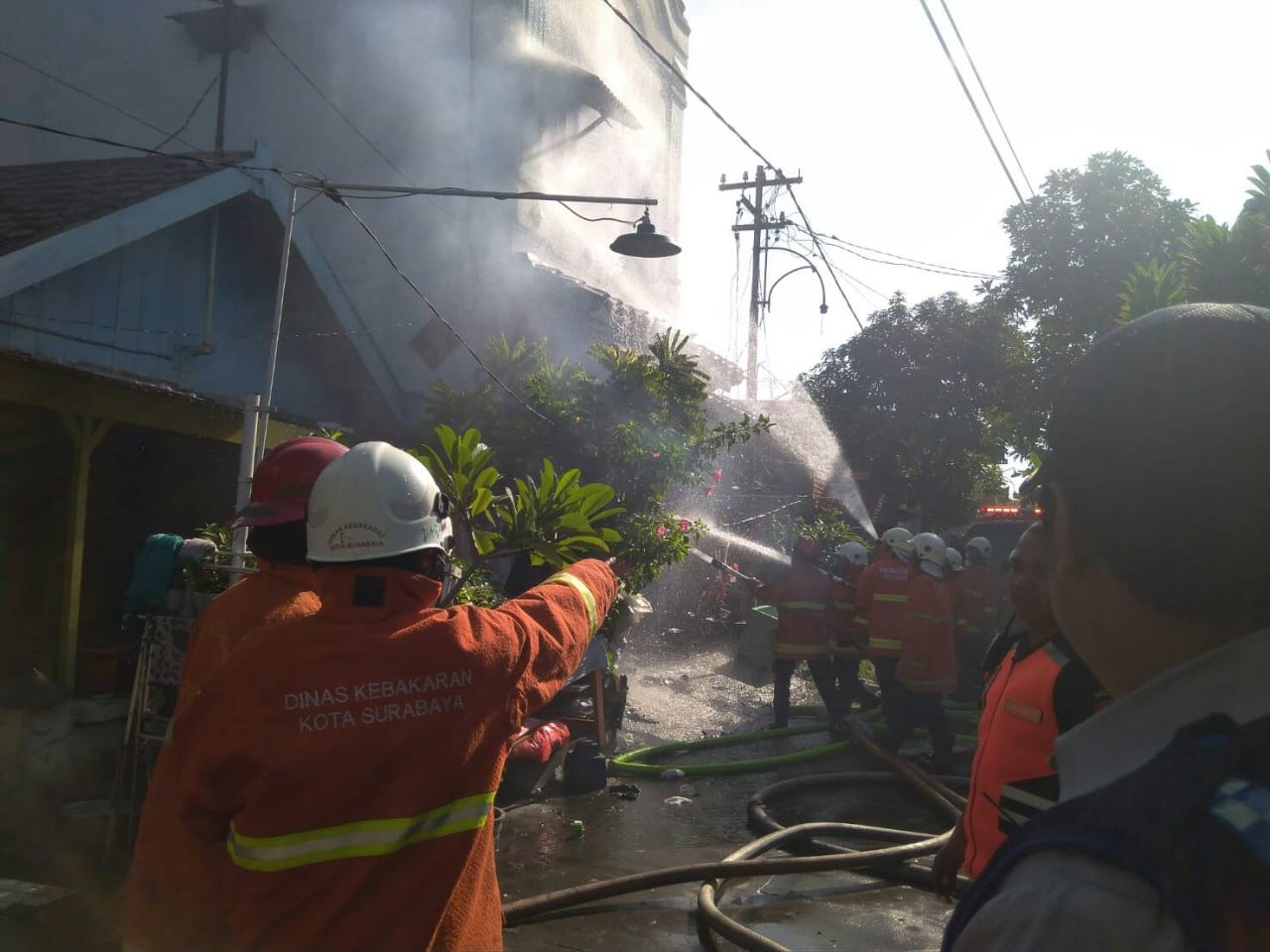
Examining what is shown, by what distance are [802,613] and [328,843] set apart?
340 inches

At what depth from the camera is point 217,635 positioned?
229 centimetres

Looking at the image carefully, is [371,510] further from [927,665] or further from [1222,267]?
[927,665]

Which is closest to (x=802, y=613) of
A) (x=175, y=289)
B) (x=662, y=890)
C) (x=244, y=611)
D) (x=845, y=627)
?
(x=845, y=627)

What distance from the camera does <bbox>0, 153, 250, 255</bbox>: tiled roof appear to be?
27.8ft

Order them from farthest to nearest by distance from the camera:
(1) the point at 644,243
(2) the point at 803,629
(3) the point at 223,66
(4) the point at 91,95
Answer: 1. (4) the point at 91,95
2. (3) the point at 223,66
3. (2) the point at 803,629
4. (1) the point at 644,243

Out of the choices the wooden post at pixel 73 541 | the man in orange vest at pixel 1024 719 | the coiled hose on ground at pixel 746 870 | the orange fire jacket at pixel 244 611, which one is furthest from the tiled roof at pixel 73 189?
the man in orange vest at pixel 1024 719

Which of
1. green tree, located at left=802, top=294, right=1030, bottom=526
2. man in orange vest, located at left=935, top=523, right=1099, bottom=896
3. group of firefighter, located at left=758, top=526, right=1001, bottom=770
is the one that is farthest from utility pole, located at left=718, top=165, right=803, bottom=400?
man in orange vest, located at left=935, top=523, right=1099, bottom=896

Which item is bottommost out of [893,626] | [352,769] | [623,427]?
[893,626]

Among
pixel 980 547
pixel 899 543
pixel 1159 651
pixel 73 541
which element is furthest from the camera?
pixel 980 547

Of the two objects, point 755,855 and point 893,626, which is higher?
point 893,626

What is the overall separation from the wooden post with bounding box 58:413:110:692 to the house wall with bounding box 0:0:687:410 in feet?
25.9

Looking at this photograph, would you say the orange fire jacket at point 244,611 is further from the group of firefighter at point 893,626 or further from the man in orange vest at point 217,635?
the group of firefighter at point 893,626

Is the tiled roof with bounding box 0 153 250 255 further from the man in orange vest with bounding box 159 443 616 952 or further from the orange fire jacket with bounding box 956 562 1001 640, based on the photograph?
the orange fire jacket with bounding box 956 562 1001 640

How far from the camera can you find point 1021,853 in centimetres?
81
